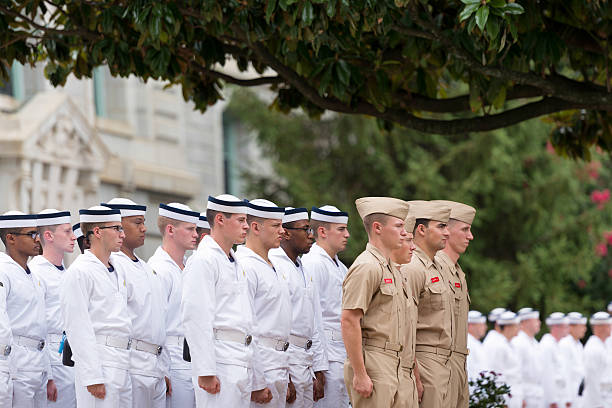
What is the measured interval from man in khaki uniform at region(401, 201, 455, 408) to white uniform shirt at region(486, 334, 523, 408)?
6408 millimetres

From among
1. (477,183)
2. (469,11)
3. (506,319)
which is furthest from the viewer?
(477,183)

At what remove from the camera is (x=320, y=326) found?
10078 mm

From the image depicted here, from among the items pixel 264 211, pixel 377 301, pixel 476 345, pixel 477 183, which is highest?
pixel 477 183

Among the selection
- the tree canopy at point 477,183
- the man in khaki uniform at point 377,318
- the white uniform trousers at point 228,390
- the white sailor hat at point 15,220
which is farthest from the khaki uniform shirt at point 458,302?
the tree canopy at point 477,183

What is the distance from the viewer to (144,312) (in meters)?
9.14

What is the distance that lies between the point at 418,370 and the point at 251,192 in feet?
46.7

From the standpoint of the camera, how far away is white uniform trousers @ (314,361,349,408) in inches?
405

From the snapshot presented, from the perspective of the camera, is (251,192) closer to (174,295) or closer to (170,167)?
(170,167)

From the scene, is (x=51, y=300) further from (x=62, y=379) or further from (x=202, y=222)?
(x=202, y=222)

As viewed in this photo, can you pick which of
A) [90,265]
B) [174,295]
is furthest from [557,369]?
[90,265]

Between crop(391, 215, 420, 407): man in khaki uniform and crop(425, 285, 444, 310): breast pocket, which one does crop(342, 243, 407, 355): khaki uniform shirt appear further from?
crop(425, 285, 444, 310): breast pocket

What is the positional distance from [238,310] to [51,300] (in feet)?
7.00

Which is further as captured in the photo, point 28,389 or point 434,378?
point 28,389

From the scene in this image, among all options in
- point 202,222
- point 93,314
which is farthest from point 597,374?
point 93,314
